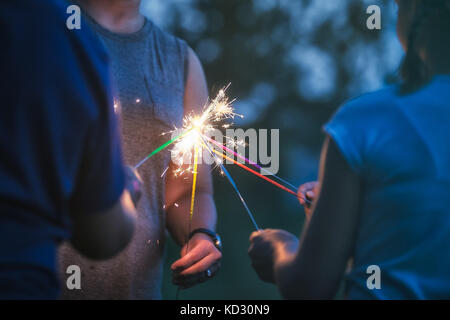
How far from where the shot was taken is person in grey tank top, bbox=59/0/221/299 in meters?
1.09

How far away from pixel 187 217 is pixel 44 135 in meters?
0.73

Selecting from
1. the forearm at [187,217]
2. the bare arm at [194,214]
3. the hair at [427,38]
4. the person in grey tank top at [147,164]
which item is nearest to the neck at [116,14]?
the person in grey tank top at [147,164]

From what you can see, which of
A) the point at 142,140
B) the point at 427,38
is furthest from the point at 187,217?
the point at 427,38

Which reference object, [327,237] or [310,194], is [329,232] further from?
[310,194]

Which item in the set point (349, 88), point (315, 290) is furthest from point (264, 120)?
point (315, 290)

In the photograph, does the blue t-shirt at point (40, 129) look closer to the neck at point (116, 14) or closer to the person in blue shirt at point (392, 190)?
the person in blue shirt at point (392, 190)

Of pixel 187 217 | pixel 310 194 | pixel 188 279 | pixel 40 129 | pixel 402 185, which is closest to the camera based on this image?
pixel 40 129

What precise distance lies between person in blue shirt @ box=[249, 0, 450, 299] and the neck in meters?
0.73

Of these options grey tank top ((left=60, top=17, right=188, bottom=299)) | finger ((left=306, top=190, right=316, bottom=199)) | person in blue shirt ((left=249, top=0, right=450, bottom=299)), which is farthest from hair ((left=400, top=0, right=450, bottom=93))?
grey tank top ((left=60, top=17, right=188, bottom=299))

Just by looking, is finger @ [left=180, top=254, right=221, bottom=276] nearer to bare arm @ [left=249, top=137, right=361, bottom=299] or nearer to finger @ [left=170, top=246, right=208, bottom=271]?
finger @ [left=170, top=246, right=208, bottom=271]

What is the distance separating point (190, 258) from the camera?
3.75ft

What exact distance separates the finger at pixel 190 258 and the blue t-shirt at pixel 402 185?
0.50 metres

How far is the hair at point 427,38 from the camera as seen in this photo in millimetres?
784
